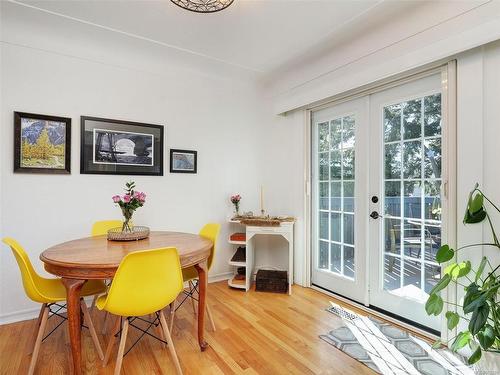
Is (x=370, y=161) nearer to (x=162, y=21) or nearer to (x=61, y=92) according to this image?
(x=162, y=21)

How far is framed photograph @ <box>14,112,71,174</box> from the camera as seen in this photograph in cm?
235

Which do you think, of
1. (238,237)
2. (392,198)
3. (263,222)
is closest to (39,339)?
(238,237)

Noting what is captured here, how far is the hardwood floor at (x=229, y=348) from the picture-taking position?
1.76m

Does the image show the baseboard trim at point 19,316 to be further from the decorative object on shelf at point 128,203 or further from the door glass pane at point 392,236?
the door glass pane at point 392,236

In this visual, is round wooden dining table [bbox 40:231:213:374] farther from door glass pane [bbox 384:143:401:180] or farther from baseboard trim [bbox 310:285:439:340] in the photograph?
door glass pane [bbox 384:143:401:180]

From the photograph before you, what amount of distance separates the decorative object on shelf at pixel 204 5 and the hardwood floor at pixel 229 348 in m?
2.47

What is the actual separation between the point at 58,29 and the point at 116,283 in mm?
2375

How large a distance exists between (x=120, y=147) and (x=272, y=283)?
222cm

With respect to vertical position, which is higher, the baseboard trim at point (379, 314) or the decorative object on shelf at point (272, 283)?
the decorative object on shelf at point (272, 283)

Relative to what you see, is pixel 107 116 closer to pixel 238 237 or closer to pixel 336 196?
pixel 238 237

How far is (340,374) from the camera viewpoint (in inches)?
67.1

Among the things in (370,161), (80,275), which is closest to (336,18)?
(370,161)

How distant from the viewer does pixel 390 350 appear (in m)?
1.94

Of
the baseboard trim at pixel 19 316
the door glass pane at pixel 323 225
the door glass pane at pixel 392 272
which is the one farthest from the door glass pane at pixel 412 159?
the baseboard trim at pixel 19 316
